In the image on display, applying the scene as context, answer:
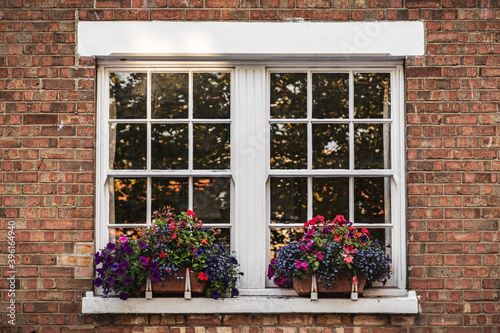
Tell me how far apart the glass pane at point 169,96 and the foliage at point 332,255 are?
4.38 ft

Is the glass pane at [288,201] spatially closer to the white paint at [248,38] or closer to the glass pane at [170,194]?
the glass pane at [170,194]

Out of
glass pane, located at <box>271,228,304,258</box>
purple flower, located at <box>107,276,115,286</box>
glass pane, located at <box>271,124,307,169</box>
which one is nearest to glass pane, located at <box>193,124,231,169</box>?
glass pane, located at <box>271,124,307,169</box>

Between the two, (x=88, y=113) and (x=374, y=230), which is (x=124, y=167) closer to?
(x=88, y=113)

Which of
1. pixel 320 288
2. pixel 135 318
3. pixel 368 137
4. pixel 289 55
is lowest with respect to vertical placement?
pixel 135 318

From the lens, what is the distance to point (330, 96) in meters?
3.94

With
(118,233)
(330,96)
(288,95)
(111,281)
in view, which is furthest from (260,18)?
(111,281)

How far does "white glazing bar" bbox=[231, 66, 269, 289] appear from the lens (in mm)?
3832

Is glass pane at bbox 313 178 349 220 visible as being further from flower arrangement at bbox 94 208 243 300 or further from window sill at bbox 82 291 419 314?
flower arrangement at bbox 94 208 243 300

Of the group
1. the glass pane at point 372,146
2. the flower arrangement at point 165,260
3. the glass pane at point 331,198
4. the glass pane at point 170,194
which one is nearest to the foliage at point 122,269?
the flower arrangement at point 165,260

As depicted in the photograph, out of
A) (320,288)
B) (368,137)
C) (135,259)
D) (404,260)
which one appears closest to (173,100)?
(135,259)

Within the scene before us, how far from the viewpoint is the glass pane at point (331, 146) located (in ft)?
12.8

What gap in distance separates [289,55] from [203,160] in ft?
3.42

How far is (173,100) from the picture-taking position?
3924mm

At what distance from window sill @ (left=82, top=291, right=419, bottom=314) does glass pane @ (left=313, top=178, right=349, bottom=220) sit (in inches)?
26.0
